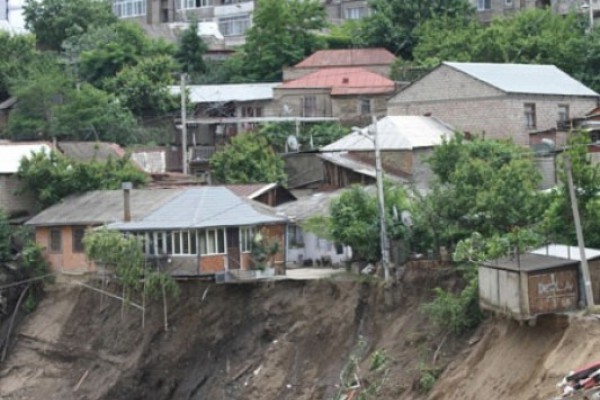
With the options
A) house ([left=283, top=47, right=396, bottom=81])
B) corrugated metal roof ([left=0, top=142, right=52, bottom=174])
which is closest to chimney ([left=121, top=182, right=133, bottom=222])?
corrugated metal roof ([left=0, top=142, right=52, bottom=174])

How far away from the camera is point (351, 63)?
76438 millimetres

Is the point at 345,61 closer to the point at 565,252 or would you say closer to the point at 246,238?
the point at 246,238

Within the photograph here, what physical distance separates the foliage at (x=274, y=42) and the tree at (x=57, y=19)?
994 cm

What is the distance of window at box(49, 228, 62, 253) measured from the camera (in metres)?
54.4

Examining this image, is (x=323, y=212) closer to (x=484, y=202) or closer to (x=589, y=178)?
(x=484, y=202)

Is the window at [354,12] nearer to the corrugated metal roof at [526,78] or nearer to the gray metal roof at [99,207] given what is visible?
the corrugated metal roof at [526,78]

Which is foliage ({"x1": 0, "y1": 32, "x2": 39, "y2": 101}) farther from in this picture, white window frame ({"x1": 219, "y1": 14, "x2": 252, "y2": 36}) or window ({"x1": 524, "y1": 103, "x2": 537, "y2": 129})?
window ({"x1": 524, "y1": 103, "x2": 537, "y2": 129})

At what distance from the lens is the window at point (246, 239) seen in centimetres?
5012

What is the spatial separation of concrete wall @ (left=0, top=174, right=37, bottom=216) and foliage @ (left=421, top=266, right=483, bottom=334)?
20076 millimetres

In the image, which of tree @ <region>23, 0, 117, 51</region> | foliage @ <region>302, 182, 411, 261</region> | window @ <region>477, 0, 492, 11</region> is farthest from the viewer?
tree @ <region>23, 0, 117, 51</region>

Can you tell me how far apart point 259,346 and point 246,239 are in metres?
3.77

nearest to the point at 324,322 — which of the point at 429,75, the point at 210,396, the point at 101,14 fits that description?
the point at 210,396

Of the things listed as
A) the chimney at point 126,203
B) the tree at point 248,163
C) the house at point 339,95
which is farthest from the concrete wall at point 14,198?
the house at point 339,95

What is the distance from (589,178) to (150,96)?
36.1 metres
